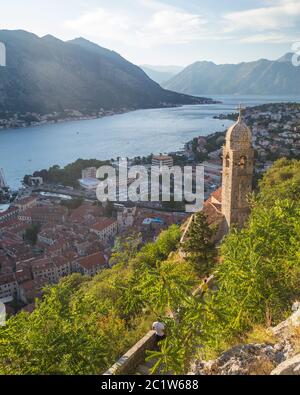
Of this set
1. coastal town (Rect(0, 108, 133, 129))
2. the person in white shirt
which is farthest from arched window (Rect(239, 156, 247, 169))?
coastal town (Rect(0, 108, 133, 129))

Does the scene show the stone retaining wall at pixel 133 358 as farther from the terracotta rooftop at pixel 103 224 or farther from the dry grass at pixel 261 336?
the terracotta rooftop at pixel 103 224

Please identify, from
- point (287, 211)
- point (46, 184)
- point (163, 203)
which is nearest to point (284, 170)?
point (287, 211)

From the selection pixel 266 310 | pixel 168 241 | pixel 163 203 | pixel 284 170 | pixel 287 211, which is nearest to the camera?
pixel 266 310

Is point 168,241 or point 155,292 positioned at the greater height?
point 155,292

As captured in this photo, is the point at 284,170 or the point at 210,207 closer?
the point at 210,207

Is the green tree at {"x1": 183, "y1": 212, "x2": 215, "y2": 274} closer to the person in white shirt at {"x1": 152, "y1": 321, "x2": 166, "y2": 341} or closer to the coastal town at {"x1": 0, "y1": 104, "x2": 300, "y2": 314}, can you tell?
the person in white shirt at {"x1": 152, "y1": 321, "x2": 166, "y2": 341}

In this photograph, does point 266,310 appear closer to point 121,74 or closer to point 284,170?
point 284,170
